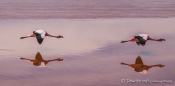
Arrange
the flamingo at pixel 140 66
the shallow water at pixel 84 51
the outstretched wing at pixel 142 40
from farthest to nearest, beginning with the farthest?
1. the outstretched wing at pixel 142 40
2. the flamingo at pixel 140 66
3. the shallow water at pixel 84 51

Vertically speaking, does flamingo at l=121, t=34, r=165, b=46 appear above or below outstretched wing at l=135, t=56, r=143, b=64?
above

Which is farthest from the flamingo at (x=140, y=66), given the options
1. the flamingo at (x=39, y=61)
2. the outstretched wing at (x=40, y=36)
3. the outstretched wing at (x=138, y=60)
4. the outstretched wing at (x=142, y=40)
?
the outstretched wing at (x=40, y=36)

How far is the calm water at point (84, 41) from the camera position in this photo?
2.88 meters

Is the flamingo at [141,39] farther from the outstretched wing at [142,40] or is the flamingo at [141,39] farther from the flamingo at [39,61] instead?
the flamingo at [39,61]

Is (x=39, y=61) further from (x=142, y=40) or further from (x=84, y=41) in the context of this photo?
(x=142, y=40)

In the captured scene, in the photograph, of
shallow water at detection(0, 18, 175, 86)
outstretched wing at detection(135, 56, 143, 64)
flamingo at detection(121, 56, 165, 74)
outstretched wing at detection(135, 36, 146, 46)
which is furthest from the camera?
outstretched wing at detection(135, 36, 146, 46)

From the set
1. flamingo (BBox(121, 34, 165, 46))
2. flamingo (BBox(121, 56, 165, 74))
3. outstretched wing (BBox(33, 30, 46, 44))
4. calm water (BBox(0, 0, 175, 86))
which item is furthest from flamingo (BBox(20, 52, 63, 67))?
flamingo (BBox(121, 34, 165, 46))

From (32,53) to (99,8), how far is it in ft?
6.32

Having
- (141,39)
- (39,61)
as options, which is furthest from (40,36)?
(141,39)

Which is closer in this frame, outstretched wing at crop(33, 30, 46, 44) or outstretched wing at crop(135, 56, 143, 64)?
outstretched wing at crop(135, 56, 143, 64)

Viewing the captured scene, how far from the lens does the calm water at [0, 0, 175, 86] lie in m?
2.88

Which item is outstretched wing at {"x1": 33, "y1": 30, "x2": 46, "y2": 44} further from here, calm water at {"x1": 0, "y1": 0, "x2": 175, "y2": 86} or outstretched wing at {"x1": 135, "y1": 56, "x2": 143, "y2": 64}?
outstretched wing at {"x1": 135, "y1": 56, "x2": 143, "y2": 64}

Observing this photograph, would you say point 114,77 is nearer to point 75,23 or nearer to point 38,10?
point 75,23

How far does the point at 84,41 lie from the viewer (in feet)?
12.0
